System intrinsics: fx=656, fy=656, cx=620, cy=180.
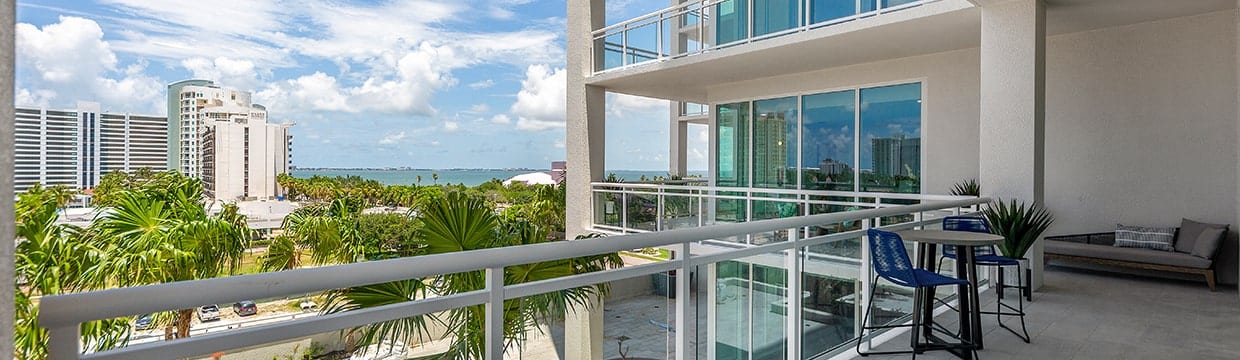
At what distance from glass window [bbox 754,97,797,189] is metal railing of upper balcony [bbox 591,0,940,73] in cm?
140

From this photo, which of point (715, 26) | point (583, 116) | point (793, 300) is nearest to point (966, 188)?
point (715, 26)

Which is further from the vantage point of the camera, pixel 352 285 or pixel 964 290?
pixel 964 290

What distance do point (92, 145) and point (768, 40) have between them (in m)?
30.8

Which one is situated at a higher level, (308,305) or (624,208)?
(308,305)

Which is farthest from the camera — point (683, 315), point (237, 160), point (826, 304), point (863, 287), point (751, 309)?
point (237, 160)

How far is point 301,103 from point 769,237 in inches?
2583

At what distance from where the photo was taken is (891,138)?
8.95m

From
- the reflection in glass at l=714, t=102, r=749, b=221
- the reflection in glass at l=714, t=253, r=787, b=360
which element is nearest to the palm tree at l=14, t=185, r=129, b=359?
the reflection in glass at l=714, t=253, r=787, b=360

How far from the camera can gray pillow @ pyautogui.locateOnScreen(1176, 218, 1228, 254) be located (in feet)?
21.3

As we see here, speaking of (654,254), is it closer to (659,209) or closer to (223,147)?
(659,209)

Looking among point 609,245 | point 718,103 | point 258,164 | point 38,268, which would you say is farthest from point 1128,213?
point 258,164

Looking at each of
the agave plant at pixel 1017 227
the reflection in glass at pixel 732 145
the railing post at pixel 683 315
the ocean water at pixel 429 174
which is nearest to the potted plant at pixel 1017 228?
the agave plant at pixel 1017 227

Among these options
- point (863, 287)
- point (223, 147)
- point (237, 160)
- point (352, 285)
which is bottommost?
point (863, 287)

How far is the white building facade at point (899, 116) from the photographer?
160 inches
